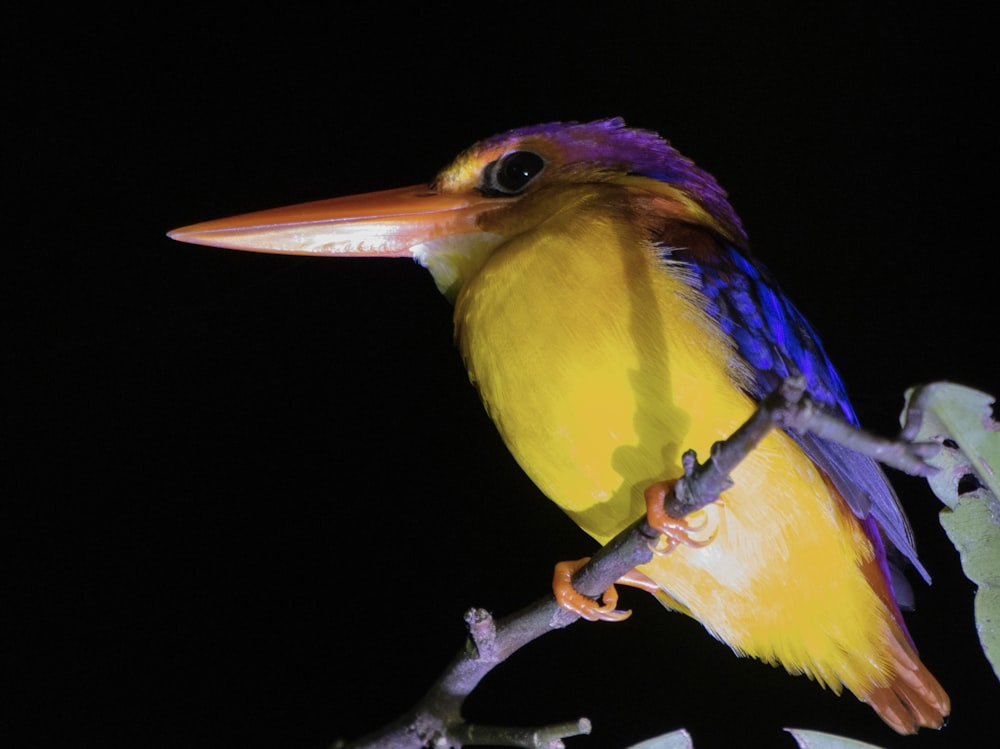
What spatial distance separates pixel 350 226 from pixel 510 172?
22cm

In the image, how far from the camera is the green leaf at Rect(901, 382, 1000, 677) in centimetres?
56

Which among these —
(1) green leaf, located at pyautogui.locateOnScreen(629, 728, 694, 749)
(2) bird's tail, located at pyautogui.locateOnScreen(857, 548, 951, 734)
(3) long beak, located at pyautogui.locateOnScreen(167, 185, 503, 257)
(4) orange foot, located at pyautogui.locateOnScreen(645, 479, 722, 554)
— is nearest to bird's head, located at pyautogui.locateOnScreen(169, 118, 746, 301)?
(3) long beak, located at pyautogui.locateOnScreen(167, 185, 503, 257)

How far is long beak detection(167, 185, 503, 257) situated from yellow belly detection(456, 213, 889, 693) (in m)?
0.12

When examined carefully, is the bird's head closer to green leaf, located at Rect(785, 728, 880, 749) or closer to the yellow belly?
the yellow belly

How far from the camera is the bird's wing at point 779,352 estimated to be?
934mm

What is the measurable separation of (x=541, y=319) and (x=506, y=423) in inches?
5.1

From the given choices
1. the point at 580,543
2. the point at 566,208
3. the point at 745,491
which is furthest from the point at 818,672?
the point at 580,543

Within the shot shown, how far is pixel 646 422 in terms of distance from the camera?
2.92 feet

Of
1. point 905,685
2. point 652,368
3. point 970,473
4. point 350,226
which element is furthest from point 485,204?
point 905,685

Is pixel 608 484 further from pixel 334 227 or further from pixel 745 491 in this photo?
pixel 334 227

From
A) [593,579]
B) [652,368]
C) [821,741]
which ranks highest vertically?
[652,368]

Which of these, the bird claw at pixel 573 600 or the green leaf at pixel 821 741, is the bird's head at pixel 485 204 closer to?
the bird claw at pixel 573 600

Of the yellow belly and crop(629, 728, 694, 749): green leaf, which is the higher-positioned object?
the yellow belly

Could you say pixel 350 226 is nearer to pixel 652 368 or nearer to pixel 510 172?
pixel 510 172
